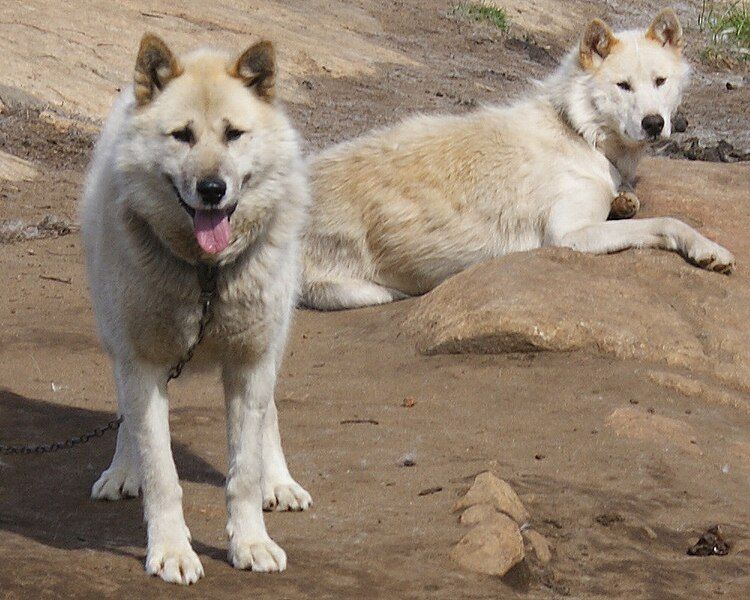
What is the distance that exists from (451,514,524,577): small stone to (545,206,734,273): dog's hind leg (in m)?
3.31

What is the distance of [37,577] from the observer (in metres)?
3.62

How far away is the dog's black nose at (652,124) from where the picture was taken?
25.0 ft

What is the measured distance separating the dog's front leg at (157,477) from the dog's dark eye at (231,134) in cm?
72

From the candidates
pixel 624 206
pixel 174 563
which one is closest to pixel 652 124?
pixel 624 206

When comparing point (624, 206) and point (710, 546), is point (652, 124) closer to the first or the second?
point (624, 206)

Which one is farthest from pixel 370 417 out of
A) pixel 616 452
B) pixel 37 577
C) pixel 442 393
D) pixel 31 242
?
pixel 31 242

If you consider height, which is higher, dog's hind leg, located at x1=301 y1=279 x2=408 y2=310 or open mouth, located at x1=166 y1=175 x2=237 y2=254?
open mouth, located at x1=166 y1=175 x2=237 y2=254

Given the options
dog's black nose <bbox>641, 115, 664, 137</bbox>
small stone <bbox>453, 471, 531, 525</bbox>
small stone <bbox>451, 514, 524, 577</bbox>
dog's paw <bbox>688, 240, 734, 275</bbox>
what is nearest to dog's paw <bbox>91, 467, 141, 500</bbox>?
small stone <bbox>453, 471, 531, 525</bbox>

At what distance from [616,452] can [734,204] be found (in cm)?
303

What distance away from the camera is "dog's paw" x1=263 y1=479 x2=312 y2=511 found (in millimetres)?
4637

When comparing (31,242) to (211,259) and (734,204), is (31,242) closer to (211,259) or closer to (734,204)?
(734,204)

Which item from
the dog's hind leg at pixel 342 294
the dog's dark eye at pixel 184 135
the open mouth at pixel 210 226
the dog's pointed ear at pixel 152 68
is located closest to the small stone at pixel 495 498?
the open mouth at pixel 210 226

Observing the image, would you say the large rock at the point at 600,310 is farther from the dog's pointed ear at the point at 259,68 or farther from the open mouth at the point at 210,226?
the open mouth at the point at 210,226

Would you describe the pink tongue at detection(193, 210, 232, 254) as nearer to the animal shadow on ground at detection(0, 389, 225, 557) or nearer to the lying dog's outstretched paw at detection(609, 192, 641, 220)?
the animal shadow on ground at detection(0, 389, 225, 557)
